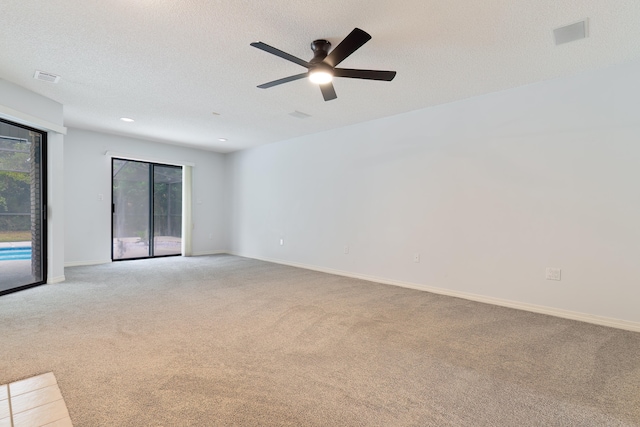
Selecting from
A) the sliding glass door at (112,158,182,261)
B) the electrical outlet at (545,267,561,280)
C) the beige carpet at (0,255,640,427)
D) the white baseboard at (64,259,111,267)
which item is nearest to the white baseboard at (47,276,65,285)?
the beige carpet at (0,255,640,427)

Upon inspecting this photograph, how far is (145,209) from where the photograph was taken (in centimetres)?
682

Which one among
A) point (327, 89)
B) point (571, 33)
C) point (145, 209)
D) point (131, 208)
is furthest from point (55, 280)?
point (571, 33)

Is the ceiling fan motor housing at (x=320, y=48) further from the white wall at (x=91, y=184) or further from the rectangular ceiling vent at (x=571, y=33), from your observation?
the white wall at (x=91, y=184)

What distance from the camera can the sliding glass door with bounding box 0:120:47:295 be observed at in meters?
3.96

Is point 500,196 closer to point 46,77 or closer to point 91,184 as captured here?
point 46,77

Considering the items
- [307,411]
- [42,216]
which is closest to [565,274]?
[307,411]

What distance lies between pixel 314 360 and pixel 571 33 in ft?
10.5

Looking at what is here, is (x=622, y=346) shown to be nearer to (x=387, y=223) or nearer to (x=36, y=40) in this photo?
(x=387, y=223)

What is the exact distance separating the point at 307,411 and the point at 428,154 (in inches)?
140

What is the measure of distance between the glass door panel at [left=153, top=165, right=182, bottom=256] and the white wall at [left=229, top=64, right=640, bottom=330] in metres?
3.52

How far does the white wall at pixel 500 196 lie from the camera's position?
9.93 feet

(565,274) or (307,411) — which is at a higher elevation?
(565,274)

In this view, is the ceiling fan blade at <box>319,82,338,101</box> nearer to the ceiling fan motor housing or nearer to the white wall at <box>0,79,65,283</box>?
the ceiling fan motor housing

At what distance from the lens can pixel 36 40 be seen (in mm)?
2682
